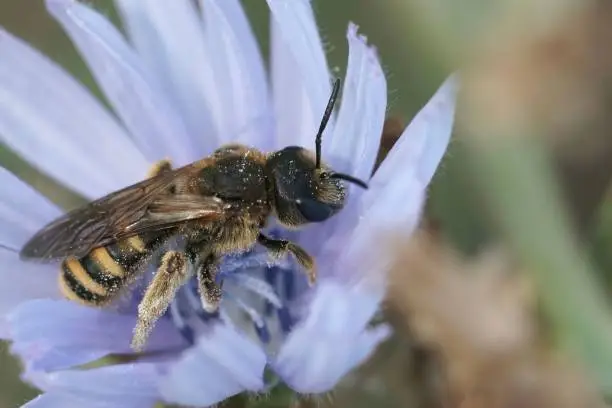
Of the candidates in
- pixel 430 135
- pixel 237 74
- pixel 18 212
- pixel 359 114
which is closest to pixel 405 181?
pixel 430 135

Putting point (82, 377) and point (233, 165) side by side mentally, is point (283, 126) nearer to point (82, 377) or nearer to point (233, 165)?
point (233, 165)

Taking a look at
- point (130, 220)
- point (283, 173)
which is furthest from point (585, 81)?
point (130, 220)

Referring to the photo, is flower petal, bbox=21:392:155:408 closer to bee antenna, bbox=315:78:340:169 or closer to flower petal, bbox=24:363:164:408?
flower petal, bbox=24:363:164:408

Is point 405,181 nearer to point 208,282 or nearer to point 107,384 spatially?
point 208,282

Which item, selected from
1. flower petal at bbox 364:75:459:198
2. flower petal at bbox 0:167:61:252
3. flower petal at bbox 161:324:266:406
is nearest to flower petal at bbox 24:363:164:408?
flower petal at bbox 161:324:266:406

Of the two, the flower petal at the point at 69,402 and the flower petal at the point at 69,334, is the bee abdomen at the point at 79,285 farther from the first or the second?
the flower petal at the point at 69,402

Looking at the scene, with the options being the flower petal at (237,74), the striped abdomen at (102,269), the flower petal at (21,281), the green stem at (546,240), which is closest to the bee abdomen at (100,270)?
the striped abdomen at (102,269)
